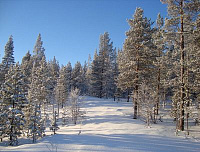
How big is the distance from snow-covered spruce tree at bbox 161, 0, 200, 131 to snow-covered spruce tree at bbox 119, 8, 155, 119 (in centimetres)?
433

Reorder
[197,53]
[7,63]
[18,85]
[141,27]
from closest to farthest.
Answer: [197,53] < [18,85] < [141,27] < [7,63]

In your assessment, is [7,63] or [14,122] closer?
[14,122]

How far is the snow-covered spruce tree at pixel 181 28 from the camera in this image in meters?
11.7

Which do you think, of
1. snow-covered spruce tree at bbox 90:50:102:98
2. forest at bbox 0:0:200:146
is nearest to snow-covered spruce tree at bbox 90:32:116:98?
snow-covered spruce tree at bbox 90:50:102:98

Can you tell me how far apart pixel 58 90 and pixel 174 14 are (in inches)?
1051

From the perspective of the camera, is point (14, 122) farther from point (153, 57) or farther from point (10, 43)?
point (10, 43)

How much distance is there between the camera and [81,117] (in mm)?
22719

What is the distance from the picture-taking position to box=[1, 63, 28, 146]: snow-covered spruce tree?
12.7m

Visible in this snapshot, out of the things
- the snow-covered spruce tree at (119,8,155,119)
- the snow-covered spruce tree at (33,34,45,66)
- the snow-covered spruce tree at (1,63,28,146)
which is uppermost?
the snow-covered spruce tree at (33,34,45,66)

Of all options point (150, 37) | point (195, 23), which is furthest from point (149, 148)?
point (150, 37)

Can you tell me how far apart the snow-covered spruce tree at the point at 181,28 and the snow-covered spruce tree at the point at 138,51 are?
170 inches

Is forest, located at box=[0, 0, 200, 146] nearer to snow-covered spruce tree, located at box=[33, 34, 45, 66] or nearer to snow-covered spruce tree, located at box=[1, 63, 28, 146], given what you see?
snow-covered spruce tree, located at box=[1, 63, 28, 146]

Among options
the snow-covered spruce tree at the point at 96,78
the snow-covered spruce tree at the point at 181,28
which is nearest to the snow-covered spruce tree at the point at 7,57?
the snow-covered spruce tree at the point at 96,78

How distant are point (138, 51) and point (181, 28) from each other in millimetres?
5628
